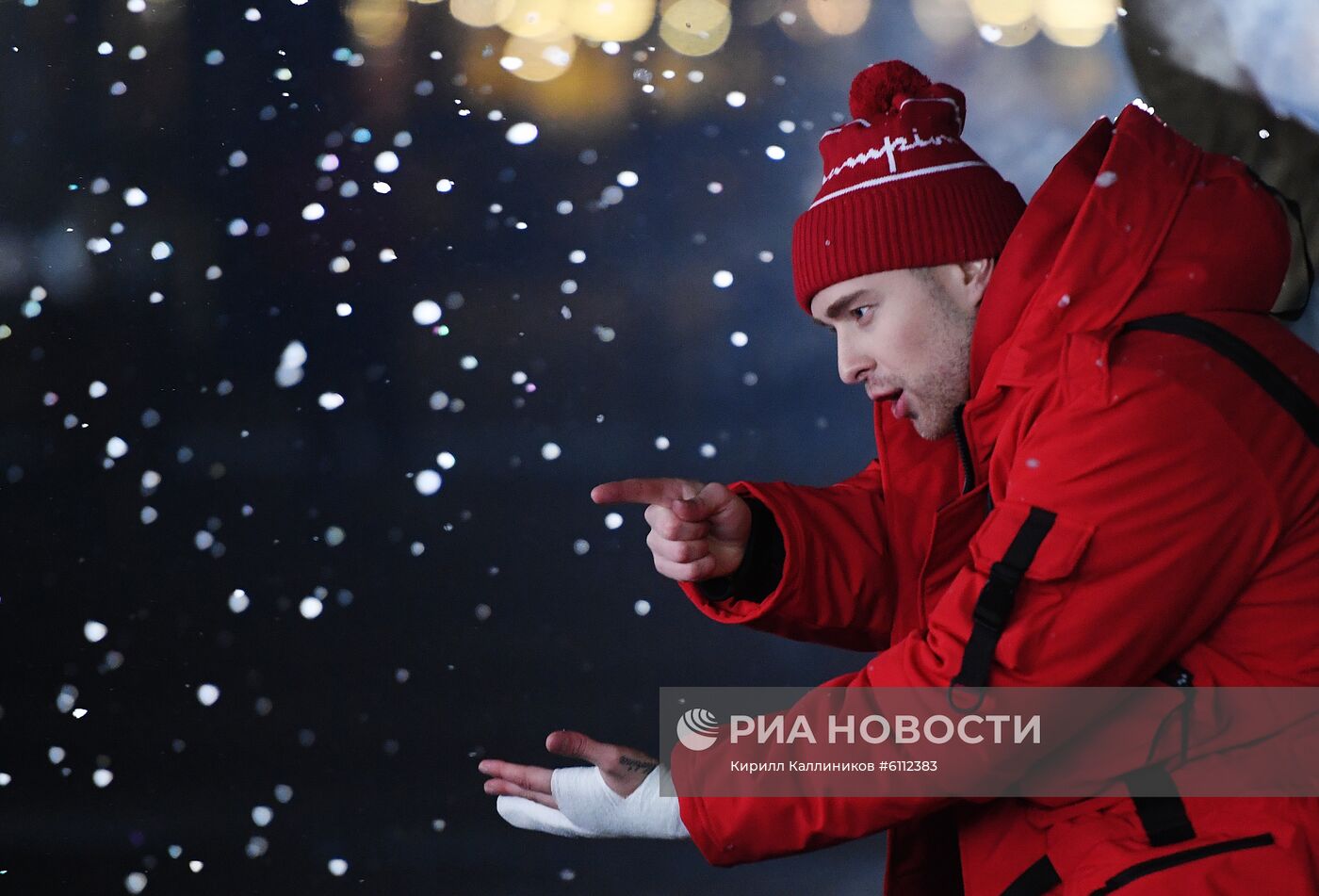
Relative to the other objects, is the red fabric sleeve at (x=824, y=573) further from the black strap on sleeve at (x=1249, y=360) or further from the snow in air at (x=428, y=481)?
the snow in air at (x=428, y=481)

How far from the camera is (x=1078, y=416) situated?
727 millimetres

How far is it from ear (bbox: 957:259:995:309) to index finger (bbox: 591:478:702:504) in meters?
0.27

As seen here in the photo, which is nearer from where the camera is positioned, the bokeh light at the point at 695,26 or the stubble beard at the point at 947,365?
the stubble beard at the point at 947,365

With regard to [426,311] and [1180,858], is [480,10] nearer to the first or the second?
[426,311]

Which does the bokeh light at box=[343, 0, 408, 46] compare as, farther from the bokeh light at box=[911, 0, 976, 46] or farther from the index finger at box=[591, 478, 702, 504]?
the index finger at box=[591, 478, 702, 504]

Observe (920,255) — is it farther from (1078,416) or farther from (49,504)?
(49,504)

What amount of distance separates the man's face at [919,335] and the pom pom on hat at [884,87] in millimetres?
148

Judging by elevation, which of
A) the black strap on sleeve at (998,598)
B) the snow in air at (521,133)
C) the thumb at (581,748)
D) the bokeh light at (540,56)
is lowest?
the thumb at (581,748)

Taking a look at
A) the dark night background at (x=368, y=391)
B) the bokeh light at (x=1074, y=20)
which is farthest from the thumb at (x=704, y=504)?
the bokeh light at (x=1074, y=20)

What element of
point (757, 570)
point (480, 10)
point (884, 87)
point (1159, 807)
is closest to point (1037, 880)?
point (1159, 807)

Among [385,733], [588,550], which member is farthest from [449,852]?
[588,550]

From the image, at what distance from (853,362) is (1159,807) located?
0.41 metres

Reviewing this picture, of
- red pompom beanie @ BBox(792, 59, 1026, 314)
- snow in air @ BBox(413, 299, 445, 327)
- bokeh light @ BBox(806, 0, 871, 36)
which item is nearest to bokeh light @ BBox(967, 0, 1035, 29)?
bokeh light @ BBox(806, 0, 871, 36)

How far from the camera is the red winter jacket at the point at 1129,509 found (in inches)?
27.7
